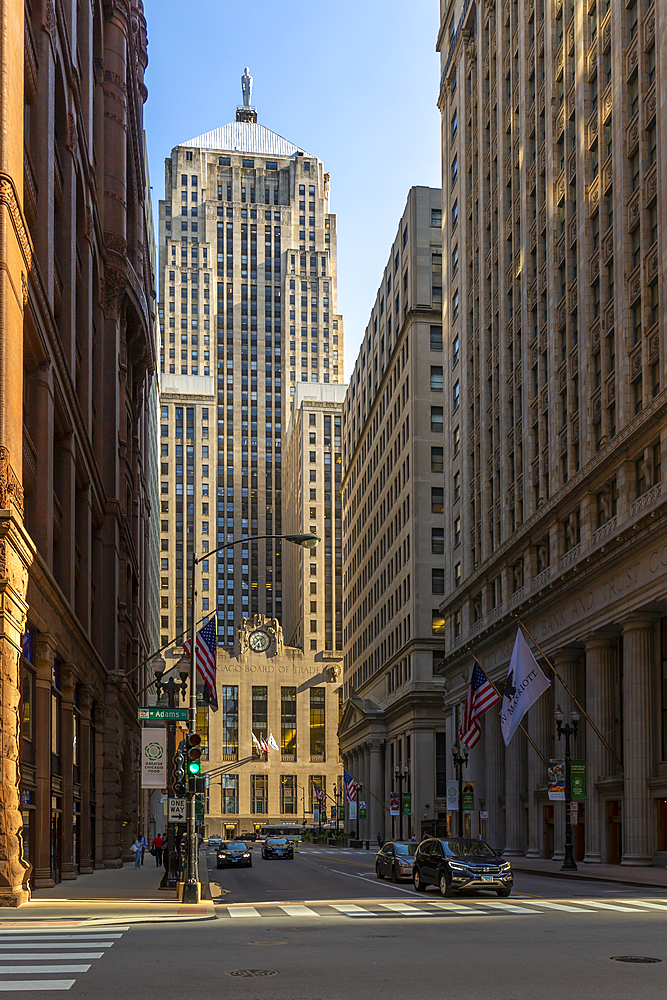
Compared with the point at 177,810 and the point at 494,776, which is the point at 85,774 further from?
the point at 494,776

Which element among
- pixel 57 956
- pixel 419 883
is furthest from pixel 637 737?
pixel 57 956

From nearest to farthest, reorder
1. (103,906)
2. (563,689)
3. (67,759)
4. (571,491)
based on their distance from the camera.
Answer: (103,906) → (67,759) → (571,491) → (563,689)

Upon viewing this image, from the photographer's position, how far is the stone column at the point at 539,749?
57.5 meters

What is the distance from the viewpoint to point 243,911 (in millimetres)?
25828

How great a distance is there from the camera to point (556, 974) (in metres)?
14.4

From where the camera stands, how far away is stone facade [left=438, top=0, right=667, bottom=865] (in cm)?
4538

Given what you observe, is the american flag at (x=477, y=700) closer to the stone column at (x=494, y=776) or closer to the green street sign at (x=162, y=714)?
the stone column at (x=494, y=776)

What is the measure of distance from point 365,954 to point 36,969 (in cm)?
467

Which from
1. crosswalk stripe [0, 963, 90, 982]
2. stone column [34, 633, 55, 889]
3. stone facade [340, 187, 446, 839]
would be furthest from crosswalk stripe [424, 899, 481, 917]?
stone facade [340, 187, 446, 839]

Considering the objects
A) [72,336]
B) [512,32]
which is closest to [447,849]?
[72,336]

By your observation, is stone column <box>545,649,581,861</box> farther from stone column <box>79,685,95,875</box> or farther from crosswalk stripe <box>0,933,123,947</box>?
crosswalk stripe <box>0,933,123,947</box>

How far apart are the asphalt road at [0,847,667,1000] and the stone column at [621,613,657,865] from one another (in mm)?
16916

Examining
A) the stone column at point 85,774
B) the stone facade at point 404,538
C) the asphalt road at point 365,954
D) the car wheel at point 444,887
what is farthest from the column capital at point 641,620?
the stone facade at point 404,538

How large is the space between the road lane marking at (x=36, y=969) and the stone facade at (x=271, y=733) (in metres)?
152
